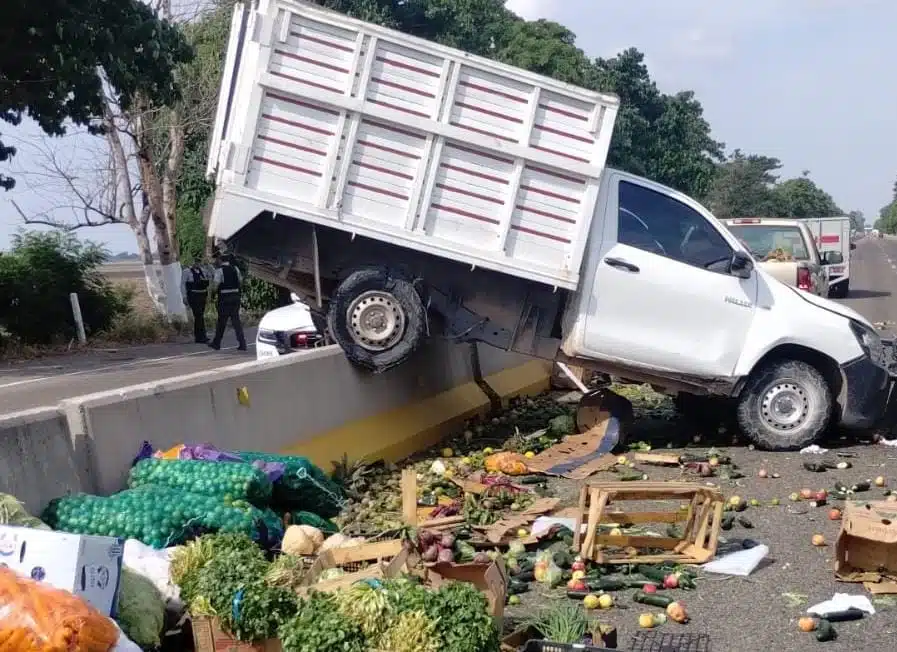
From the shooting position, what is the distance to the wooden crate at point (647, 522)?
20.4ft

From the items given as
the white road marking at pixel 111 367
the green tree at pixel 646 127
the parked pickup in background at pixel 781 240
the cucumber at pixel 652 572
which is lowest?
the white road marking at pixel 111 367

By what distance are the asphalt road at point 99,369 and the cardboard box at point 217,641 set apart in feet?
36.0

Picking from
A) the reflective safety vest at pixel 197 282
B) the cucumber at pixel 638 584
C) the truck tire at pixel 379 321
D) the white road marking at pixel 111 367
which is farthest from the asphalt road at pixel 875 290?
the cucumber at pixel 638 584

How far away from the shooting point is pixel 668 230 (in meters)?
9.56

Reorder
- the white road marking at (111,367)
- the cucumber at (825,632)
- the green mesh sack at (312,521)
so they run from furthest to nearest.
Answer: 1. the white road marking at (111,367)
2. the green mesh sack at (312,521)
3. the cucumber at (825,632)

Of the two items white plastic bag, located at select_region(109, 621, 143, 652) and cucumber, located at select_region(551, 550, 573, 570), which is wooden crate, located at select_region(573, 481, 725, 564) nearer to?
cucumber, located at select_region(551, 550, 573, 570)

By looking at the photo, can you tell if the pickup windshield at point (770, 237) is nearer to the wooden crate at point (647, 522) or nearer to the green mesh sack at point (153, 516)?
the wooden crate at point (647, 522)

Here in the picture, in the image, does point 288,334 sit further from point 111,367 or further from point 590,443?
point 111,367

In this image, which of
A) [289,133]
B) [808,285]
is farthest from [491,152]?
[808,285]

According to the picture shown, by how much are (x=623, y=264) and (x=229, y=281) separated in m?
12.0

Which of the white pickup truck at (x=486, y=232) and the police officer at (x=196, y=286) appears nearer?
the white pickup truck at (x=486, y=232)

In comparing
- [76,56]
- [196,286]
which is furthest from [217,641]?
[196,286]

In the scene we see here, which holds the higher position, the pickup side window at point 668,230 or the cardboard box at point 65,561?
the pickup side window at point 668,230

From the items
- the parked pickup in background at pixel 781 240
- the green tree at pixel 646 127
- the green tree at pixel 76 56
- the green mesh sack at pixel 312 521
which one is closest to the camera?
the green mesh sack at pixel 312 521
